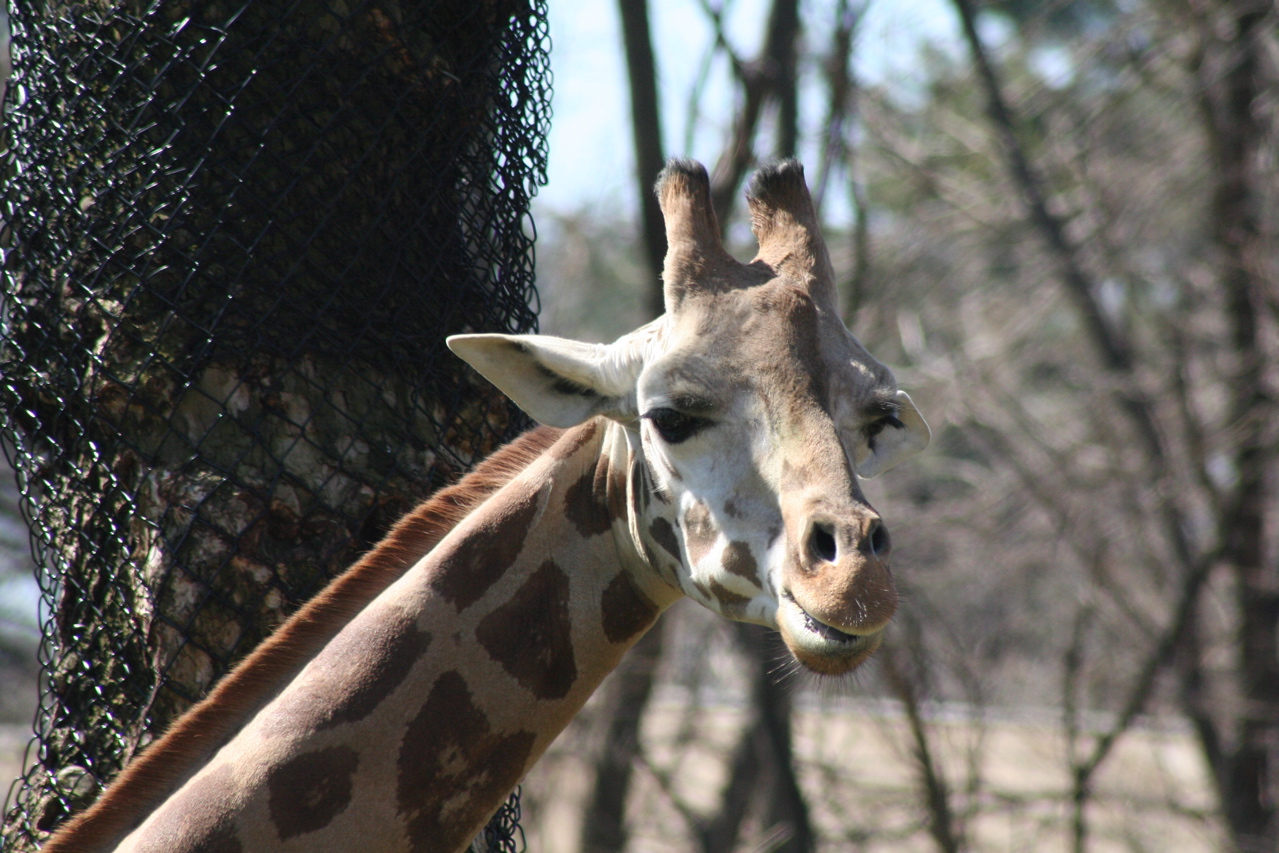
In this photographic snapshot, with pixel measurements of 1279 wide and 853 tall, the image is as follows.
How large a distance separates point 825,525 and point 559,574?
760 mm

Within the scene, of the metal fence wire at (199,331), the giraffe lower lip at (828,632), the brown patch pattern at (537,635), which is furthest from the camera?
the metal fence wire at (199,331)

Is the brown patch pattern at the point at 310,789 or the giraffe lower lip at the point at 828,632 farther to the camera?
the brown patch pattern at the point at 310,789

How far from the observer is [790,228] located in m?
2.86

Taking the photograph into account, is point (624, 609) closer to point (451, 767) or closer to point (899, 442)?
point (451, 767)

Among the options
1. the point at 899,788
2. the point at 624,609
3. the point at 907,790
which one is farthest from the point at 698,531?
the point at 899,788

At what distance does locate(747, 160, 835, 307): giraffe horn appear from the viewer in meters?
2.76

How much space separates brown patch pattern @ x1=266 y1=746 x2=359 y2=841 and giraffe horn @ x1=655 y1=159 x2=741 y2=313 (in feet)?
4.05

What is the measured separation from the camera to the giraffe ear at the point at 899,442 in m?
2.78

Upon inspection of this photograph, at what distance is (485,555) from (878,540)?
95cm

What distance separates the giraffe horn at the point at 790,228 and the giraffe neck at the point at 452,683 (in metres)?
0.57

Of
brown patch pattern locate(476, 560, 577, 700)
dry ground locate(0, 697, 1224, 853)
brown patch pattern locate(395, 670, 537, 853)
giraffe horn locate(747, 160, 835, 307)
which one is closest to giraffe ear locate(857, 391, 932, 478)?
giraffe horn locate(747, 160, 835, 307)

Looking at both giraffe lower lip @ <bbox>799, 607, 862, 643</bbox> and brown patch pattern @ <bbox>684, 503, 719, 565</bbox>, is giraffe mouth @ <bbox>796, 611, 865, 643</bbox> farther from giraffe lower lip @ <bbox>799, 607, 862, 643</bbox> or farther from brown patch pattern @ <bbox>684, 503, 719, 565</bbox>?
brown patch pattern @ <bbox>684, 503, 719, 565</bbox>

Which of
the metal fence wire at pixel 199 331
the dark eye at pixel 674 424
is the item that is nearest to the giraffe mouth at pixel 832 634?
the dark eye at pixel 674 424

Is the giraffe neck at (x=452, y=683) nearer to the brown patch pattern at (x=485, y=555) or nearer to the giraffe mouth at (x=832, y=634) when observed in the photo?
the brown patch pattern at (x=485, y=555)
